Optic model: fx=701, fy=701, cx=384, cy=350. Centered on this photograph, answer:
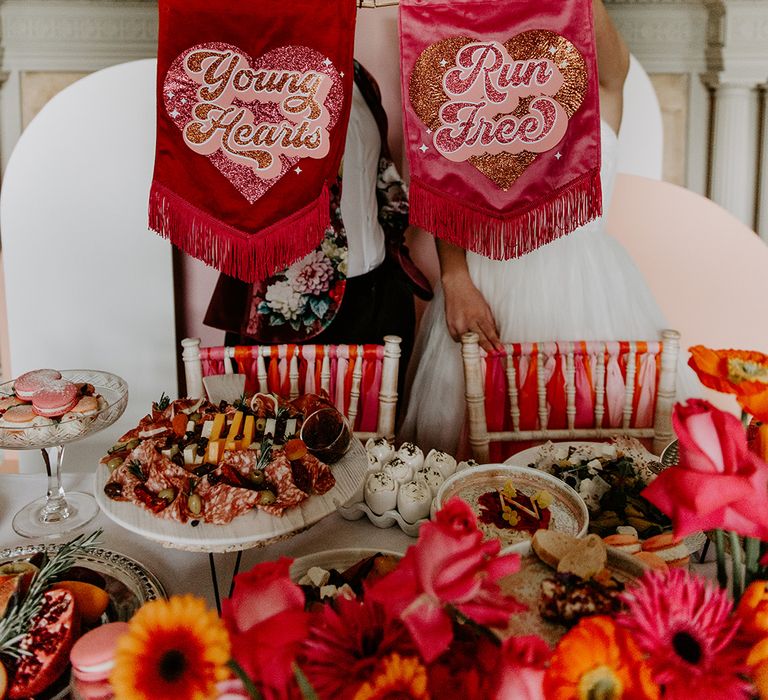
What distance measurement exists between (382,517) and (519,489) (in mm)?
180

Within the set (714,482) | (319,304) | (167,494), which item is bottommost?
(167,494)

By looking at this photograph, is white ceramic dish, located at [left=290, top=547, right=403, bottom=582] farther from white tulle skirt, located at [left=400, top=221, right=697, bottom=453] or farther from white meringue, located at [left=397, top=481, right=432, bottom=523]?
white tulle skirt, located at [left=400, top=221, right=697, bottom=453]

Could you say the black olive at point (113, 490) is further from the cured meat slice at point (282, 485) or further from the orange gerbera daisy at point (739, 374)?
the orange gerbera daisy at point (739, 374)

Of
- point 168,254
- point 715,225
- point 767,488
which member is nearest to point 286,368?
point 168,254

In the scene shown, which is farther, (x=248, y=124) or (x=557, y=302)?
(x=557, y=302)

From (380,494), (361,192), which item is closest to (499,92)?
(361,192)

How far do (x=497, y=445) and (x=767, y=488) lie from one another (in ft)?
3.45

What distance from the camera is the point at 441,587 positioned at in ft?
1.11

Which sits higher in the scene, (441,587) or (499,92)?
(499,92)

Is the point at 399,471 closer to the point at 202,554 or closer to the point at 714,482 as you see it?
the point at 202,554

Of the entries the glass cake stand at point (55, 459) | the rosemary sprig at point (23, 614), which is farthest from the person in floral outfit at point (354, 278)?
the rosemary sprig at point (23, 614)

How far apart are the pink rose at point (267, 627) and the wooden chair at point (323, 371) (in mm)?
847

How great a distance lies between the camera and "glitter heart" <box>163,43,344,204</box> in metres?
1.20

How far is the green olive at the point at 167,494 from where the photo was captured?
2.43ft
